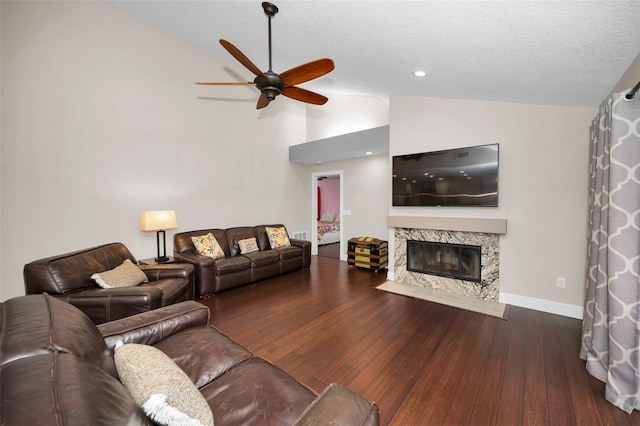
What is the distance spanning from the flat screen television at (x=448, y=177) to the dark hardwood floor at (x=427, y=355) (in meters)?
1.48

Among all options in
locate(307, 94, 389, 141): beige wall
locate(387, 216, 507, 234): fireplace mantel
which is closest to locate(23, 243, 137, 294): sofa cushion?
locate(387, 216, 507, 234): fireplace mantel

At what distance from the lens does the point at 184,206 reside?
173 inches

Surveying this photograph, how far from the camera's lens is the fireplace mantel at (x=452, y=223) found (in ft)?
11.0

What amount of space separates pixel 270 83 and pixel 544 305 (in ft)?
13.3

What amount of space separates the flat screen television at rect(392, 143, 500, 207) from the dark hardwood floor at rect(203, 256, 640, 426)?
1.48m

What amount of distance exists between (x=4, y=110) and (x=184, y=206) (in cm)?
219

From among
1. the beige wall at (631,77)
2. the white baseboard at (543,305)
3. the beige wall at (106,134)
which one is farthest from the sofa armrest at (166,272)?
the beige wall at (631,77)

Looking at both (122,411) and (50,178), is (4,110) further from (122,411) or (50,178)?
(122,411)

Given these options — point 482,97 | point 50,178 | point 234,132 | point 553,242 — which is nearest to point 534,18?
point 482,97

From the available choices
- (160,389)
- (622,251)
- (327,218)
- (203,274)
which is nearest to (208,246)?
(203,274)

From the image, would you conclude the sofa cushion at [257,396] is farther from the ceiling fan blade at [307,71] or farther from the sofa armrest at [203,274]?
the sofa armrest at [203,274]

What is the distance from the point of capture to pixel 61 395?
2.02 feet

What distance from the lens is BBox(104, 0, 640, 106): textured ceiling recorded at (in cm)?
159

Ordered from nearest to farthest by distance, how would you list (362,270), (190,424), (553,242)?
(190,424)
(553,242)
(362,270)
